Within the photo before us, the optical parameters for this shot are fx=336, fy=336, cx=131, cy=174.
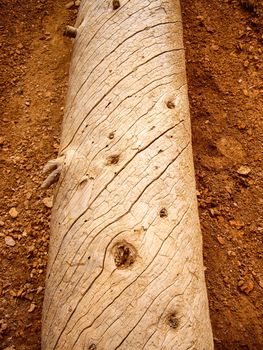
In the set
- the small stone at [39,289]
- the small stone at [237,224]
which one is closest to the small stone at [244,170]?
the small stone at [237,224]

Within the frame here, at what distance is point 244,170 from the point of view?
7.54 ft

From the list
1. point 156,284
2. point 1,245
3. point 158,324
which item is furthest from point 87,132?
point 1,245

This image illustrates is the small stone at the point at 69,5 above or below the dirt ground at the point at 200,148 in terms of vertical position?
above

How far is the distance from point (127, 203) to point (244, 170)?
3.81 ft

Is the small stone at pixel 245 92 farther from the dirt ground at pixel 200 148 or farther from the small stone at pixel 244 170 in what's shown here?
the small stone at pixel 244 170

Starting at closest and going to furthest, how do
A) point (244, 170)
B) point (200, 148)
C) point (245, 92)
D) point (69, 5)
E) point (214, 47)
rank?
point (244, 170) < point (200, 148) < point (245, 92) < point (214, 47) < point (69, 5)

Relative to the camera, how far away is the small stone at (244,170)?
2.29 metres

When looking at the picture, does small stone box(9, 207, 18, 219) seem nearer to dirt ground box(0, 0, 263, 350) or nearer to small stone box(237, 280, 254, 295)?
dirt ground box(0, 0, 263, 350)

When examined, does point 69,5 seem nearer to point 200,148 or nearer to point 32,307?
point 200,148

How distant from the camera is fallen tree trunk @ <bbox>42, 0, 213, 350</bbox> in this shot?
1320 millimetres

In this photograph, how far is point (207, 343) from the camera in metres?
1.39

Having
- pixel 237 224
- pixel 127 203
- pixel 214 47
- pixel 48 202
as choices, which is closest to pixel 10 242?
pixel 48 202

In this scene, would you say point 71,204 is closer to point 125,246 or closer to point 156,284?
point 125,246

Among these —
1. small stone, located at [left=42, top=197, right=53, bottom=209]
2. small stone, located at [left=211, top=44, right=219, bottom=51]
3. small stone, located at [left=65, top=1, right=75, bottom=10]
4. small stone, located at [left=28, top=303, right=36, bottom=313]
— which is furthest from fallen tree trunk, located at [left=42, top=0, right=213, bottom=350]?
small stone, located at [left=65, top=1, right=75, bottom=10]
